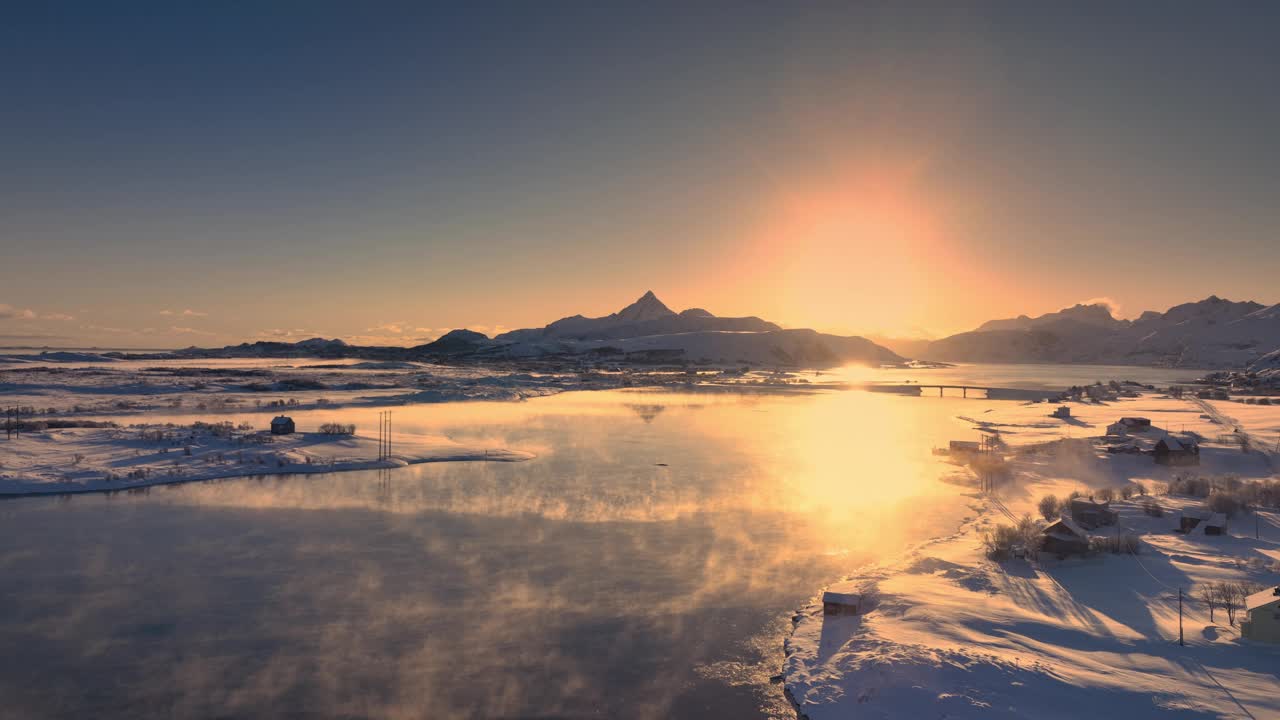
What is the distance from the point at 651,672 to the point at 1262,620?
10923 millimetres

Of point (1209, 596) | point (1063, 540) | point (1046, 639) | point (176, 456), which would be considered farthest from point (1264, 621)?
point (176, 456)

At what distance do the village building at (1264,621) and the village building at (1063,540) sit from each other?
542 cm

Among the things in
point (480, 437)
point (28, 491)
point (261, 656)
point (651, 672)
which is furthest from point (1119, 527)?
point (28, 491)

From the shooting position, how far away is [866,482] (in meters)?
30.6

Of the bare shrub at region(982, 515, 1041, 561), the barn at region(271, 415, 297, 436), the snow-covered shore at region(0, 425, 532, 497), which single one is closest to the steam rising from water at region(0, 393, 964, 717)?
the snow-covered shore at region(0, 425, 532, 497)

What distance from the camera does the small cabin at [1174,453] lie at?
107 feet

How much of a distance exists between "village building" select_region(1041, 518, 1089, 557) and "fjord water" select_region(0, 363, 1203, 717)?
3879 mm

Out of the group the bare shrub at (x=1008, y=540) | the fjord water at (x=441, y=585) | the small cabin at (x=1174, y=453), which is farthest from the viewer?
the small cabin at (x=1174, y=453)

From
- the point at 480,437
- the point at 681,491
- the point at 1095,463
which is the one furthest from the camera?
the point at 480,437

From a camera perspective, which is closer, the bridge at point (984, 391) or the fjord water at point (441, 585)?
the fjord water at point (441, 585)

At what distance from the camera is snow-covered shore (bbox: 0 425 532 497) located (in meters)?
26.9

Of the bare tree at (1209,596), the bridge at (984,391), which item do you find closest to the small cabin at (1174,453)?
the bare tree at (1209,596)

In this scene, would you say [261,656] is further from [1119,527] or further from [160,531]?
[1119,527]

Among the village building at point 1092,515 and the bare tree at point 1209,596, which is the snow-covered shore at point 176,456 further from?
the bare tree at point 1209,596
